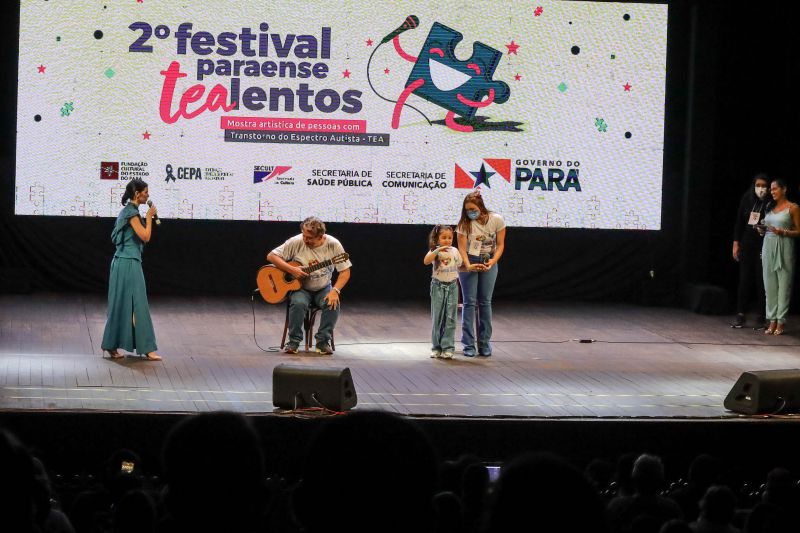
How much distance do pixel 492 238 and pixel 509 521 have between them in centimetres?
720

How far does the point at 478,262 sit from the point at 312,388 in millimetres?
2725

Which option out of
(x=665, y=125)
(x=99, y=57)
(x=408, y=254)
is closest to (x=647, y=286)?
(x=665, y=125)

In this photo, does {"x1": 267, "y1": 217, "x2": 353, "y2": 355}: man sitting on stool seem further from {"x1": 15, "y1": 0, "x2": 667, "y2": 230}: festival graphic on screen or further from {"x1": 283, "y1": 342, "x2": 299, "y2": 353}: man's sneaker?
{"x1": 15, "y1": 0, "x2": 667, "y2": 230}: festival graphic on screen

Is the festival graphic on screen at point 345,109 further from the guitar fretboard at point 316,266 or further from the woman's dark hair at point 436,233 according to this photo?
the woman's dark hair at point 436,233

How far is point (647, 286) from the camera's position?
41.5 feet

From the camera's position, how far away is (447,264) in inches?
348

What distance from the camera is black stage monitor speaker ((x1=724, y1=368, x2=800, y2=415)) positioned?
6.75m

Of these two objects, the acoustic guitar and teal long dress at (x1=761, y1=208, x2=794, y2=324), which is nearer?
the acoustic guitar

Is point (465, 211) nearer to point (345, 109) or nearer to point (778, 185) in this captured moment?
point (778, 185)

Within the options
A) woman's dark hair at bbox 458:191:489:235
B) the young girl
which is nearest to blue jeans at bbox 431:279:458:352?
the young girl

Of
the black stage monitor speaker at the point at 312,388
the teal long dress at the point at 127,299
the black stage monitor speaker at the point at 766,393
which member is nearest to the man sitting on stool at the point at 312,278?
the teal long dress at the point at 127,299

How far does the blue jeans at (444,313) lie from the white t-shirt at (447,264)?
0.18 feet

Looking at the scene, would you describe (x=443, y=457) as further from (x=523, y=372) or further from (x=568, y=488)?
(x=568, y=488)

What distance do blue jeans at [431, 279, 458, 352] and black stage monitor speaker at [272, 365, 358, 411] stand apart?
7.88 ft
